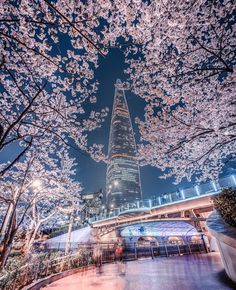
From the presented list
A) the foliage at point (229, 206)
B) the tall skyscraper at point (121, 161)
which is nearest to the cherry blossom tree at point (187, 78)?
the foliage at point (229, 206)

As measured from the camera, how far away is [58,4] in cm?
790

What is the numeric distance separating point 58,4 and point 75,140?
23.4 ft

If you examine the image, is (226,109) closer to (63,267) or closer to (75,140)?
(75,140)

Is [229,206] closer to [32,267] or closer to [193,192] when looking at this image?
[32,267]

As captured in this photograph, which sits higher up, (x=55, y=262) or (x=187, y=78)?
(x=187, y=78)

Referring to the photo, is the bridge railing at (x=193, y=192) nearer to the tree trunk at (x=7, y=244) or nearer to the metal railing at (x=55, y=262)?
the metal railing at (x=55, y=262)

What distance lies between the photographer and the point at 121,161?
16925 cm

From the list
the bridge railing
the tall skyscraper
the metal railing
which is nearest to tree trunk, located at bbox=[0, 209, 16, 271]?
the metal railing

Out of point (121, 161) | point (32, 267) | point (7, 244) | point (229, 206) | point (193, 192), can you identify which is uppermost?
point (121, 161)

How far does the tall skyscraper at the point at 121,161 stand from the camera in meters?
154

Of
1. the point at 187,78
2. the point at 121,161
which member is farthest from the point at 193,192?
the point at 121,161

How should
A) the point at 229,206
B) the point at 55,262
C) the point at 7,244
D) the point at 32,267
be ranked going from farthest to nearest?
1. the point at 55,262
2. the point at 32,267
3. the point at 7,244
4. the point at 229,206

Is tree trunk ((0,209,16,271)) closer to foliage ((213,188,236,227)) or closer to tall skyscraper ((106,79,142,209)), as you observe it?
foliage ((213,188,236,227))

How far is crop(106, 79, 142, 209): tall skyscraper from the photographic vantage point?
154250 millimetres
